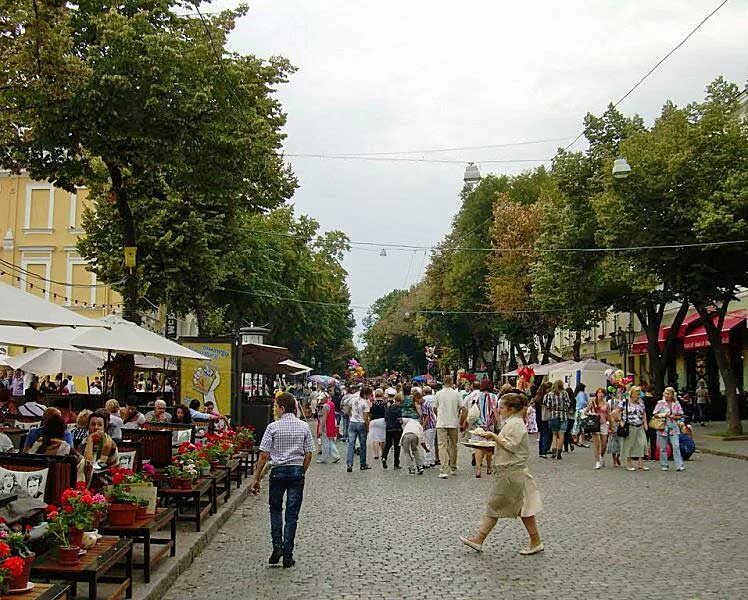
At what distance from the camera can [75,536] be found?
694cm

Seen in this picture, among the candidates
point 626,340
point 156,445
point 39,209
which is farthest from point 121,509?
point 39,209

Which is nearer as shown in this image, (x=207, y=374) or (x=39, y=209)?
(x=207, y=374)

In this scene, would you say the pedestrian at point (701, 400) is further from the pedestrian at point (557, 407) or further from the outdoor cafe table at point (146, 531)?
the outdoor cafe table at point (146, 531)

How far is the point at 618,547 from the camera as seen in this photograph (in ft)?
34.9

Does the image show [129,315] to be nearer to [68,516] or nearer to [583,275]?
[68,516]

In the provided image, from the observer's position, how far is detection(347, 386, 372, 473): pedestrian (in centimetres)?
2103

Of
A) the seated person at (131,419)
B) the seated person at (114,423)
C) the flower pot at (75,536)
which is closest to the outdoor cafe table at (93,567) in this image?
the flower pot at (75,536)

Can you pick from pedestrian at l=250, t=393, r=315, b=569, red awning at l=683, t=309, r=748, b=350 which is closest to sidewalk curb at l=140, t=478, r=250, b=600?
pedestrian at l=250, t=393, r=315, b=569

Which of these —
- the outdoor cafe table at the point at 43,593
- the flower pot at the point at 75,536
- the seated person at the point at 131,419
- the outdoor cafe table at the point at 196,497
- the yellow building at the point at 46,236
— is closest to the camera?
the outdoor cafe table at the point at 43,593

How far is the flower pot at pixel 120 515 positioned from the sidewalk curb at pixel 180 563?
0.56 meters

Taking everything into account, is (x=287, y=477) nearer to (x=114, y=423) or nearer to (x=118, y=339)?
(x=114, y=423)

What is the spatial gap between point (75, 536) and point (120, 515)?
1626 millimetres

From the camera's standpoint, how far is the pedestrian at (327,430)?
76.9 ft

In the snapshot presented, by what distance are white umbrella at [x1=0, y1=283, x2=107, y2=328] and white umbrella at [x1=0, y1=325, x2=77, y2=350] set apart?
4053 millimetres
